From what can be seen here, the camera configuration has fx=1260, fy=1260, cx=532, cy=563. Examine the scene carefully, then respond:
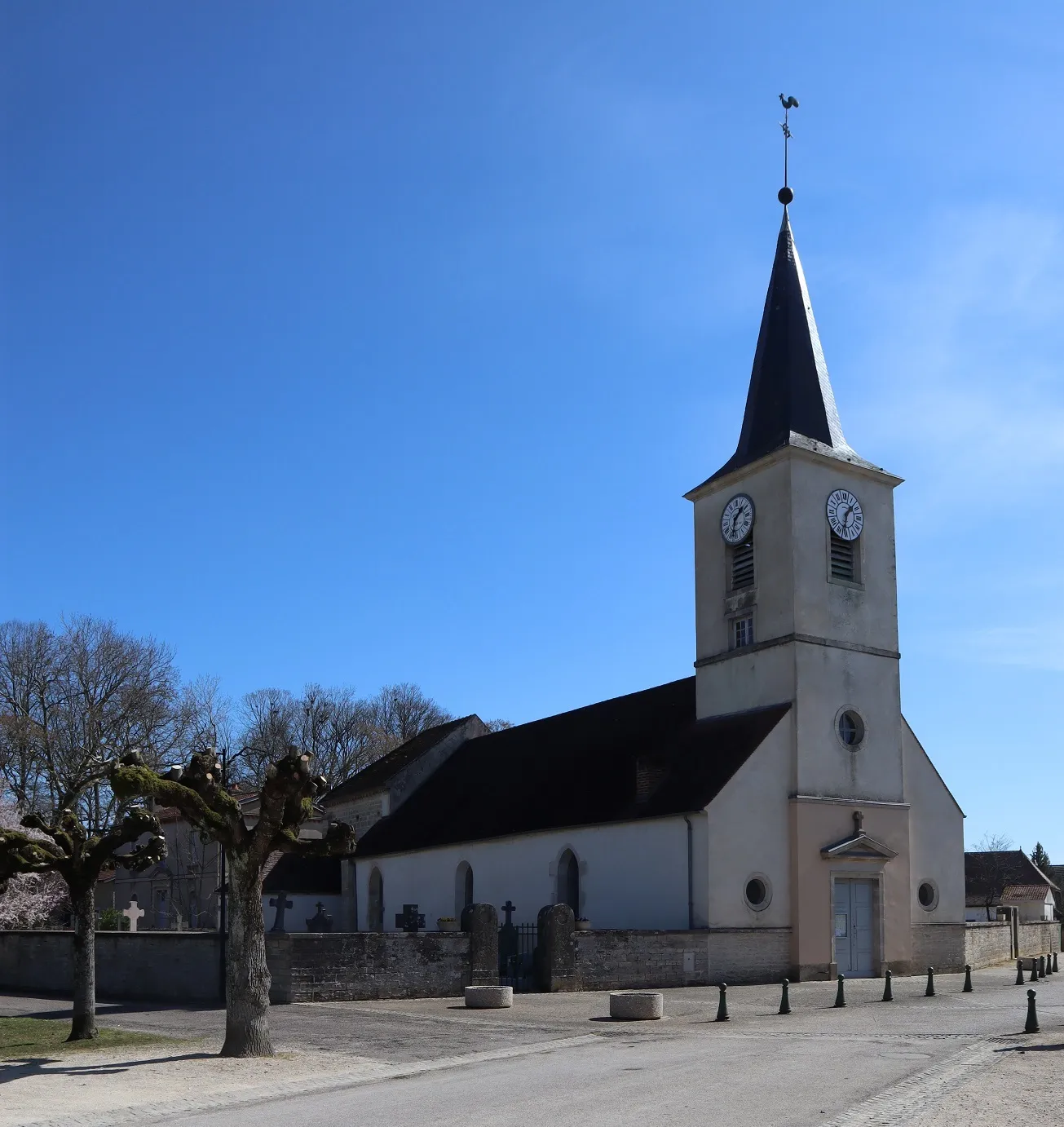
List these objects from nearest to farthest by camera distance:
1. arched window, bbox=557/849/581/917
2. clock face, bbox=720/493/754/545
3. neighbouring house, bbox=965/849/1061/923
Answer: arched window, bbox=557/849/581/917
clock face, bbox=720/493/754/545
neighbouring house, bbox=965/849/1061/923

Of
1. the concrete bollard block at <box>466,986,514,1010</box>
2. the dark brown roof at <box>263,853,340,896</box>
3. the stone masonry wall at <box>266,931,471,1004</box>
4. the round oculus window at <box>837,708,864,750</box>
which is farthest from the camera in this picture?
the dark brown roof at <box>263,853,340,896</box>

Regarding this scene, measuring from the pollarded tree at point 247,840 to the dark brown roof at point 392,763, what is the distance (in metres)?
31.0

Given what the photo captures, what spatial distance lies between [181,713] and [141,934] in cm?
2324

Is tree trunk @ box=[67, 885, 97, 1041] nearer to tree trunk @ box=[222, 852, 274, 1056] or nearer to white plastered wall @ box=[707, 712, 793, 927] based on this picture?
tree trunk @ box=[222, 852, 274, 1056]

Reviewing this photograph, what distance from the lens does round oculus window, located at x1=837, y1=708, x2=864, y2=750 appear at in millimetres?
33094

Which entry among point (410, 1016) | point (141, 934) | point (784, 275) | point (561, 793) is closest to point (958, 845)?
point (561, 793)

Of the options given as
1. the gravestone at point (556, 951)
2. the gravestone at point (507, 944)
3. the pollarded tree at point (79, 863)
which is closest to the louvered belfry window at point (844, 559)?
the gravestone at point (556, 951)

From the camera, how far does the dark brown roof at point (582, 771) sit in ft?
106

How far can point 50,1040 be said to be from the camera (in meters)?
18.2

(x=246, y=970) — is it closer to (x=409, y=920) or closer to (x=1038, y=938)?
(x=409, y=920)

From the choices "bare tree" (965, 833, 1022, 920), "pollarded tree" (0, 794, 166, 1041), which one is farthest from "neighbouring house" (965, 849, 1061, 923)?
"pollarded tree" (0, 794, 166, 1041)

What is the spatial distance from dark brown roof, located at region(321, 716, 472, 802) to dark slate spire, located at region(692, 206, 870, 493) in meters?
18.7

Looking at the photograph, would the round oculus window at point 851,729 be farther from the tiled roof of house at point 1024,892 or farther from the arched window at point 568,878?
the tiled roof of house at point 1024,892

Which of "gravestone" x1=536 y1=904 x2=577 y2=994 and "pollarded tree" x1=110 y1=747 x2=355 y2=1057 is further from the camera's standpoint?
"gravestone" x1=536 y1=904 x2=577 y2=994
